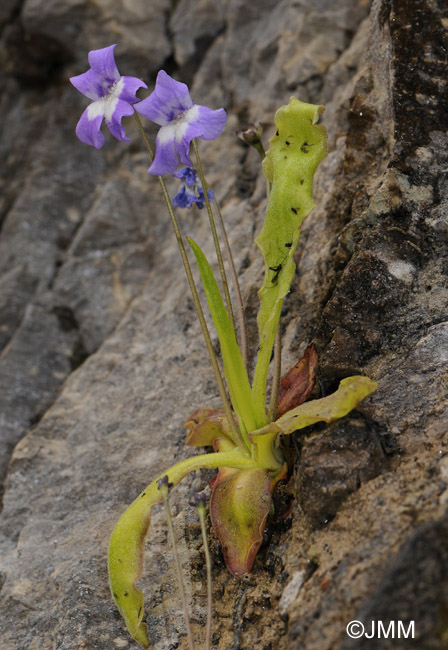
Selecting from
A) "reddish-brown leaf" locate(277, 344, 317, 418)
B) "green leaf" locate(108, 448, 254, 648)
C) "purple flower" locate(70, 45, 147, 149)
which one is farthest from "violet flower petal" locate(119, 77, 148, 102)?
"green leaf" locate(108, 448, 254, 648)

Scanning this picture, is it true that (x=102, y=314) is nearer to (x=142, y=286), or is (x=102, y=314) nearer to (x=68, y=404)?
(x=142, y=286)

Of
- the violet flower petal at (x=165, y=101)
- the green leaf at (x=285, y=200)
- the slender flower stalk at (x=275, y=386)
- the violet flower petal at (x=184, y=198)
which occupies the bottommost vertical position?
the slender flower stalk at (x=275, y=386)

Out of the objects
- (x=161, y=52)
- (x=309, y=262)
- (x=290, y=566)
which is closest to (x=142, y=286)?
(x=309, y=262)

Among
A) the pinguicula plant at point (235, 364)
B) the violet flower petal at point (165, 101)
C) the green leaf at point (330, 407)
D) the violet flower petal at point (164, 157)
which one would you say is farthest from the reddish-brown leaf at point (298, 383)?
the violet flower petal at point (165, 101)

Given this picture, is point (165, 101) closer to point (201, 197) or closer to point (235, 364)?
point (201, 197)

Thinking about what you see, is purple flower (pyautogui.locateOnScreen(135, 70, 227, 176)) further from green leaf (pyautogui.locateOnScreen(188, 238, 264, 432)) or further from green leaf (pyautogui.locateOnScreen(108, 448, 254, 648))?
green leaf (pyautogui.locateOnScreen(108, 448, 254, 648))

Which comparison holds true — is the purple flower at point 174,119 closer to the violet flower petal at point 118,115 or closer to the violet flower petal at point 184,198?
the violet flower petal at point 118,115
